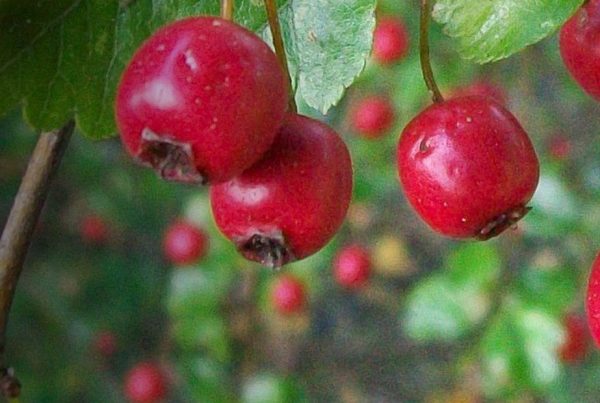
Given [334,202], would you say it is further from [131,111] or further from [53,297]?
[53,297]

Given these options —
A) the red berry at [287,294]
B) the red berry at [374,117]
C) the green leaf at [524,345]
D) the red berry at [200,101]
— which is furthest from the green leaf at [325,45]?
the red berry at [287,294]

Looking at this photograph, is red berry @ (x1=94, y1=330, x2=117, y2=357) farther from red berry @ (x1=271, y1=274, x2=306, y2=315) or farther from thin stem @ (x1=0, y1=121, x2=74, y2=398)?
thin stem @ (x1=0, y1=121, x2=74, y2=398)

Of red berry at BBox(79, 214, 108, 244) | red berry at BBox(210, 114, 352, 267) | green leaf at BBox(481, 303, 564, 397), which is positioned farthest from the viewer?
red berry at BBox(79, 214, 108, 244)

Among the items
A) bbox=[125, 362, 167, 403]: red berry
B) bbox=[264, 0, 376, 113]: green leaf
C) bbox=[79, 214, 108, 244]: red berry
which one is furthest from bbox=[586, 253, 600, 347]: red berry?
bbox=[79, 214, 108, 244]: red berry

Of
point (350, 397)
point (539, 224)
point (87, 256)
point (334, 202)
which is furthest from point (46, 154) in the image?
point (350, 397)

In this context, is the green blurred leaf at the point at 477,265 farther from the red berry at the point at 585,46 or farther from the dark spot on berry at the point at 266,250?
the dark spot on berry at the point at 266,250

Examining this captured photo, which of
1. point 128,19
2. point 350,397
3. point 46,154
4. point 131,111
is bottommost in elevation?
point 350,397

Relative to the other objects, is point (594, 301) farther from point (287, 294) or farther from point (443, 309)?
point (287, 294)
